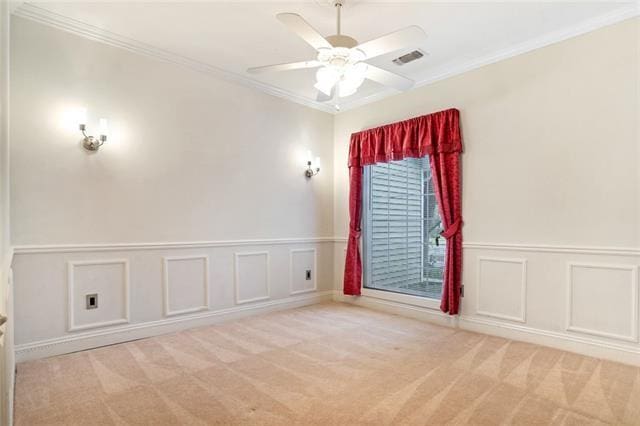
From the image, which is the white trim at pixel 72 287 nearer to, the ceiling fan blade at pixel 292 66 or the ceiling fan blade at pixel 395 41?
the ceiling fan blade at pixel 292 66

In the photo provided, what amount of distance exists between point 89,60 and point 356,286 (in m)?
3.75

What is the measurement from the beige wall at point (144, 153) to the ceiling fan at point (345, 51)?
145cm

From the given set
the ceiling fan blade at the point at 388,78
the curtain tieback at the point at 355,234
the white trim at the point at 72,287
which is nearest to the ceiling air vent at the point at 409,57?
the ceiling fan blade at the point at 388,78

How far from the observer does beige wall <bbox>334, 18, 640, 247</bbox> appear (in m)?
2.82

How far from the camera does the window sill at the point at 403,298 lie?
396 centimetres

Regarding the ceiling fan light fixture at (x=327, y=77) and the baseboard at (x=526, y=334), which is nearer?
the ceiling fan light fixture at (x=327, y=77)

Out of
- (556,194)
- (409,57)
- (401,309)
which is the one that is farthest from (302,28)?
(401,309)

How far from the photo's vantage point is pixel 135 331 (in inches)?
131

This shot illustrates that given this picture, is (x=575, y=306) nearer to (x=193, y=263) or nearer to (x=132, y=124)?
(x=193, y=263)

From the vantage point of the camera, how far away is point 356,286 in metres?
4.72

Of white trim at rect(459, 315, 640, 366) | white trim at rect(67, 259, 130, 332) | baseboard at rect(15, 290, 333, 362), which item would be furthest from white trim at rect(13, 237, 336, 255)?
white trim at rect(459, 315, 640, 366)

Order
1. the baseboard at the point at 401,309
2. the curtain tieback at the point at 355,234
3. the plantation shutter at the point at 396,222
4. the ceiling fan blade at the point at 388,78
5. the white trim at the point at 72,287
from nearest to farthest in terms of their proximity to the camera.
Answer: the ceiling fan blade at the point at 388,78, the white trim at the point at 72,287, the baseboard at the point at 401,309, the plantation shutter at the point at 396,222, the curtain tieback at the point at 355,234

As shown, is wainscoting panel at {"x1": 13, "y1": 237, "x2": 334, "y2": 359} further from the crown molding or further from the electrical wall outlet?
the crown molding

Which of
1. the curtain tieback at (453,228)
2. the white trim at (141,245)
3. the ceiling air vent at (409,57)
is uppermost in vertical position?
the ceiling air vent at (409,57)
